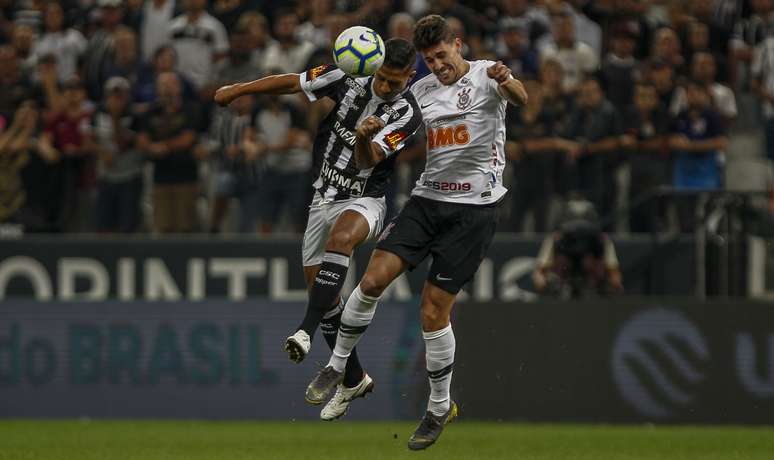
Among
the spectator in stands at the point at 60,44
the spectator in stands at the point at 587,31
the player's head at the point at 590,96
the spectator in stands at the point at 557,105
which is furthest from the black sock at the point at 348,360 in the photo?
the spectator in stands at the point at 60,44

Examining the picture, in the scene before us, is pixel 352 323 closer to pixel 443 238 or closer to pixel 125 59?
pixel 443 238

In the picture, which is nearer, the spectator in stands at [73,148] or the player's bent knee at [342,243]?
the player's bent knee at [342,243]

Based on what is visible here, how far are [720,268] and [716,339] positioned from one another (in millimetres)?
1144

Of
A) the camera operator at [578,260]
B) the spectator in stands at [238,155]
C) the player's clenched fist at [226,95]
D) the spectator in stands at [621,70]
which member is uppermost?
the player's clenched fist at [226,95]

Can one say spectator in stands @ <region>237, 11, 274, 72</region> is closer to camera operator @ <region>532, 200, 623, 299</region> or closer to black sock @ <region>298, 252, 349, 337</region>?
camera operator @ <region>532, 200, 623, 299</region>

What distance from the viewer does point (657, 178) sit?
54.0 feet

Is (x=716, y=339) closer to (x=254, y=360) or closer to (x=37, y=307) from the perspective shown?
(x=254, y=360)

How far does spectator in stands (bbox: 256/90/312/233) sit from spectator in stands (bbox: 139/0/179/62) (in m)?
2.39

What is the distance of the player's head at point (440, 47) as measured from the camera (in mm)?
10383

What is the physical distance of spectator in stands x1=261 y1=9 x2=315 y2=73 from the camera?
17.3m

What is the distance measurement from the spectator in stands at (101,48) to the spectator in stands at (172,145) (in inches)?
54.6

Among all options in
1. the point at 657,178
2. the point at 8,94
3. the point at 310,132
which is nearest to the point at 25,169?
the point at 8,94

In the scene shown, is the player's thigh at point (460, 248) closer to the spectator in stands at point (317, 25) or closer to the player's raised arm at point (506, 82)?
the player's raised arm at point (506, 82)

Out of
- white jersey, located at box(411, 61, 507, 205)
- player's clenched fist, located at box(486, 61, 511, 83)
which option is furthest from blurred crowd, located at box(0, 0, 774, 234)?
player's clenched fist, located at box(486, 61, 511, 83)
